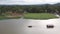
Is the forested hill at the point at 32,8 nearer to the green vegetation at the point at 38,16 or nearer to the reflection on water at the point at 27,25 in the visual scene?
the green vegetation at the point at 38,16

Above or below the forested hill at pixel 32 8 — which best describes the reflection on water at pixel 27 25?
below

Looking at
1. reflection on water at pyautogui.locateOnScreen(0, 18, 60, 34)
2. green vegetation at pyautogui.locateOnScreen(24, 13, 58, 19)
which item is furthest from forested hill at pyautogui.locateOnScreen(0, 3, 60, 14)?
reflection on water at pyautogui.locateOnScreen(0, 18, 60, 34)

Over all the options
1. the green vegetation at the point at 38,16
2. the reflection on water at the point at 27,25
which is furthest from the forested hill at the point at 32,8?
the reflection on water at the point at 27,25

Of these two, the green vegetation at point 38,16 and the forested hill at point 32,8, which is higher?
the forested hill at point 32,8

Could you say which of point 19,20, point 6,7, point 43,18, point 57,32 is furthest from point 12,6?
point 57,32

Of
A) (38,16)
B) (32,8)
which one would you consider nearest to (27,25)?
(38,16)

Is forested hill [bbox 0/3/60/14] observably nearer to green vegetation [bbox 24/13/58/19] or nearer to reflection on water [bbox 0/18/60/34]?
green vegetation [bbox 24/13/58/19]

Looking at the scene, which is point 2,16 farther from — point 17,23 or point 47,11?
point 47,11

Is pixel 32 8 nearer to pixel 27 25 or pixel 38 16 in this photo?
pixel 38 16
